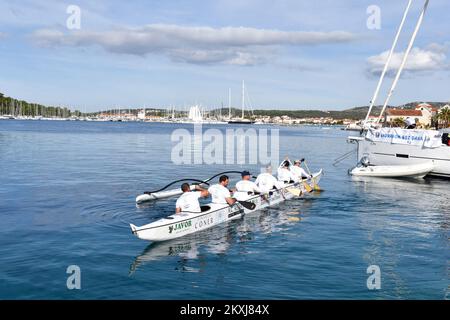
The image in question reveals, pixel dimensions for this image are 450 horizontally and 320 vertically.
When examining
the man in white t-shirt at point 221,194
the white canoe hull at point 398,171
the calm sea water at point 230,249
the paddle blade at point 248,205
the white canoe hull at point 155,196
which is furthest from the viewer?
the white canoe hull at point 398,171

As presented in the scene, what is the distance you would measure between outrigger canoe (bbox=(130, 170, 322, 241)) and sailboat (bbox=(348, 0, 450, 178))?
17.7m

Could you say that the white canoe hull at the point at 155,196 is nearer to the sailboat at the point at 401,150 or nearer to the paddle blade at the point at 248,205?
the paddle blade at the point at 248,205

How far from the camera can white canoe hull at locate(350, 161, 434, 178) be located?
119 feet

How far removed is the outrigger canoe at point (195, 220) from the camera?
15680mm

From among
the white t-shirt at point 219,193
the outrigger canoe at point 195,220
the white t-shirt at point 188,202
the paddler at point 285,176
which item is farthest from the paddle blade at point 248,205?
the paddler at point 285,176

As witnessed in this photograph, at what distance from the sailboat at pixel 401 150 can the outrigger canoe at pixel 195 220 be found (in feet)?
58.1

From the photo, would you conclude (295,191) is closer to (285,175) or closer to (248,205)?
(285,175)

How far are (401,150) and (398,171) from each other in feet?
7.38

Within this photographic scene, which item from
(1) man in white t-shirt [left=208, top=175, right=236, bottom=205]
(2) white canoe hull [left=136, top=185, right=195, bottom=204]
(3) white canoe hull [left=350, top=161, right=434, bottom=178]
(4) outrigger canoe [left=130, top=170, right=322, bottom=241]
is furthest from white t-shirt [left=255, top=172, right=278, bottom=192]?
(3) white canoe hull [left=350, top=161, right=434, bottom=178]

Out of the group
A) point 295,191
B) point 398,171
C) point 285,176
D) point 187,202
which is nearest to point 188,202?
point 187,202

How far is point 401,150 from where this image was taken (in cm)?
3797
